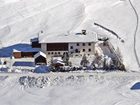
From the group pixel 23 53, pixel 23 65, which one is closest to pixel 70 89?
pixel 23 65

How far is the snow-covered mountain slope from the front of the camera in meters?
64.1

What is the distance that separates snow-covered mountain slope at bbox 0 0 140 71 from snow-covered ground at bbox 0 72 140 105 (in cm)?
932

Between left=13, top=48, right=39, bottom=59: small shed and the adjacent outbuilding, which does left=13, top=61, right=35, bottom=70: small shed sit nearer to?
left=13, top=48, right=39, bottom=59: small shed

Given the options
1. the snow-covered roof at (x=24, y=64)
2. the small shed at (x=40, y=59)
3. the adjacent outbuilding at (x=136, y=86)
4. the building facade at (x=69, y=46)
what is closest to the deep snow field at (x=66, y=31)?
the adjacent outbuilding at (x=136, y=86)

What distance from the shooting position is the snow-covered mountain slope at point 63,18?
64062 mm

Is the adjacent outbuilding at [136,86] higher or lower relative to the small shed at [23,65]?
lower

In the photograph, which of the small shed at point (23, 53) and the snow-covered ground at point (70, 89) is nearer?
the snow-covered ground at point (70, 89)

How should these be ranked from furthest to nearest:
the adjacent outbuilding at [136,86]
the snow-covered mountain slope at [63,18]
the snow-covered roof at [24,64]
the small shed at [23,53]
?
the snow-covered mountain slope at [63,18] → the small shed at [23,53] → the snow-covered roof at [24,64] → the adjacent outbuilding at [136,86]

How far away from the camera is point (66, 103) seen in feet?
155

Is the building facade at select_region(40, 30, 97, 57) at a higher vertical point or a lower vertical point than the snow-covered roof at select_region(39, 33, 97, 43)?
lower

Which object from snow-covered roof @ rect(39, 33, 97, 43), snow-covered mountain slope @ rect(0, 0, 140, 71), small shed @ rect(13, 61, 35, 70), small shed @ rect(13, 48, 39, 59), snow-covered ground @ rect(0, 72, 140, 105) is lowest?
snow-covered ground @ rect(0, 72, 140, 105)

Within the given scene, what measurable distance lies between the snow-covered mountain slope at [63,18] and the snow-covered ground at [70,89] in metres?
9.32

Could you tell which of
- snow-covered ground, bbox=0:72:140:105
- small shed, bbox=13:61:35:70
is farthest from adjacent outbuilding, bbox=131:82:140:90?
small shed, bbox=13:61:35:70

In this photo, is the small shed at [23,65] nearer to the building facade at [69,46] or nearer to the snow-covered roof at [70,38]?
the building facade at [69,46]
